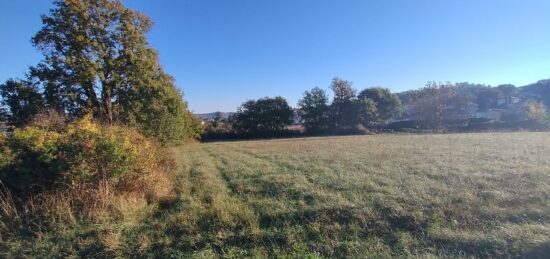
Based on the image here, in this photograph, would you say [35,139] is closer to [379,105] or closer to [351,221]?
[351,221]

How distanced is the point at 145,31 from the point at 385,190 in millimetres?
21603

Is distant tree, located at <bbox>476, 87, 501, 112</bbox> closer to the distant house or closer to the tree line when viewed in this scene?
the distant house

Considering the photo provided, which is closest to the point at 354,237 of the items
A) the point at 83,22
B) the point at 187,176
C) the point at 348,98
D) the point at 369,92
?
the point at 187,176

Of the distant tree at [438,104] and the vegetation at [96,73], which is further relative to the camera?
the distant tree at [438,104]

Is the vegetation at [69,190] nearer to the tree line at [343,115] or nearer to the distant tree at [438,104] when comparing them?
the tree line at [343,115]

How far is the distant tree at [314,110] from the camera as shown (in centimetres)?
6166

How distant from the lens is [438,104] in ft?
196

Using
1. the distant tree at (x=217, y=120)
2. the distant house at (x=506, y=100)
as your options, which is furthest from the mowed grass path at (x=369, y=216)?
the distant house at (x=506, y=100)

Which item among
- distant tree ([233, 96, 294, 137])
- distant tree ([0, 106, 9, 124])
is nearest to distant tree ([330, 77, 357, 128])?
distant tree ([233, 96, 294, 137])

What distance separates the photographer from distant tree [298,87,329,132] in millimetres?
61656

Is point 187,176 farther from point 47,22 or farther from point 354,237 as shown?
point 47,22

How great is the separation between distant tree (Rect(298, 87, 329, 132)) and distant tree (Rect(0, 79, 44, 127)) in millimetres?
46566

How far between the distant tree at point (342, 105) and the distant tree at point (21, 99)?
50.4 m

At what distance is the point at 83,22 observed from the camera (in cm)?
1983
